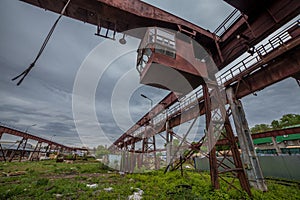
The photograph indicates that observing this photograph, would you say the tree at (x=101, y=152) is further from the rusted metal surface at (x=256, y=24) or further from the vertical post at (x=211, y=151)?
the rusted metal surface at (x=256, y=24)

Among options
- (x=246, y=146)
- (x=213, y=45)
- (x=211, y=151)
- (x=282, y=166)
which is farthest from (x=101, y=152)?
(x=213, y=45)

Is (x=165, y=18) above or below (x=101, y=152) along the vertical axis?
above

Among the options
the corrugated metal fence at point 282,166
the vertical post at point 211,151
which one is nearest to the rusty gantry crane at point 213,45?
the vertical post at point 211,151

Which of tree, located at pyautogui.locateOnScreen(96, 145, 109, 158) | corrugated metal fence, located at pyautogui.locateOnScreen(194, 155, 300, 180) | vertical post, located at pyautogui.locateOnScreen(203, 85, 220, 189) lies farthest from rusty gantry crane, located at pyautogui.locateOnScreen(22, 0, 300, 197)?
tree, located at pyautogui.locateOnScreen(96, 145, 109, 158)

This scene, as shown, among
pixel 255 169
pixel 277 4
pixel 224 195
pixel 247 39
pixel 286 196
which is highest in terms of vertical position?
pixel 277 4

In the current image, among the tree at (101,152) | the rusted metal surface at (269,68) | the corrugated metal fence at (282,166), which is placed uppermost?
the rusted metal surface at (269,68)

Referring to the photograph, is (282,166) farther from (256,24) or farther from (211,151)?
(256,24)

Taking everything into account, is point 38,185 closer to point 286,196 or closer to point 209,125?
point 209,125

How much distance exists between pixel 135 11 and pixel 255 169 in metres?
9.29

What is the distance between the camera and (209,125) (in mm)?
4816

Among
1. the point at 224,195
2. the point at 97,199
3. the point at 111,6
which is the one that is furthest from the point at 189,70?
the point at 97,199

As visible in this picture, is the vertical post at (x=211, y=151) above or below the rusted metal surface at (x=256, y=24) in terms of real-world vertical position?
below

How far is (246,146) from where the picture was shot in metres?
7.00

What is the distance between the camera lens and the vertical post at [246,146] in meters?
6.30
